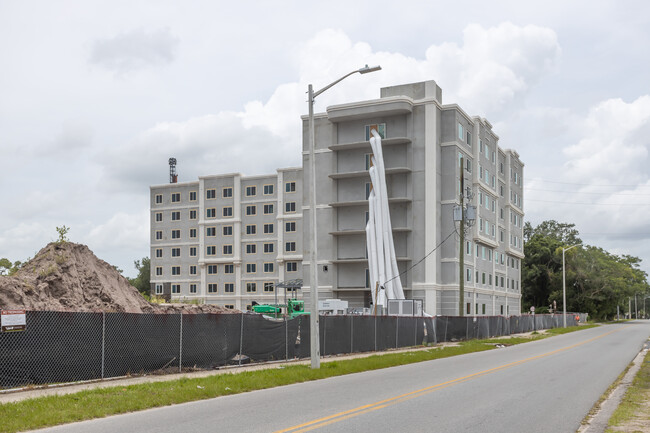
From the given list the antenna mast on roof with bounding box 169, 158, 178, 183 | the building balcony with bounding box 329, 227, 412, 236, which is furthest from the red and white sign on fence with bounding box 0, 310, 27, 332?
the antenna mast on roof with bounding box 169, 158, 178, 183

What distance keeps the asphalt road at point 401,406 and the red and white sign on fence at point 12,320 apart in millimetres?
4552

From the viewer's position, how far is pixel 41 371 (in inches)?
607

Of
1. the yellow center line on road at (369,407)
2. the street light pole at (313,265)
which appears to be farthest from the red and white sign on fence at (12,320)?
the street light pole at (313,265)

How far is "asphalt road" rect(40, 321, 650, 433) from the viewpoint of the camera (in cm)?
1076

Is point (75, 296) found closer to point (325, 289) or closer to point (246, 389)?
point (246, 389)

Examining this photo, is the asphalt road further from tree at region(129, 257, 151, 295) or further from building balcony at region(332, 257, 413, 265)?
tree at region(129, 257, 151, 295)

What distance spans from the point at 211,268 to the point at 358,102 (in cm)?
4073

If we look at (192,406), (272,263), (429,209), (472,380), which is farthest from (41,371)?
(272,263)

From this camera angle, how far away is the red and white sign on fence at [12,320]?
48.2 feet

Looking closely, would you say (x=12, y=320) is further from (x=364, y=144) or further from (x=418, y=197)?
(x=364, y=144)

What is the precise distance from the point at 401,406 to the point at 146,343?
27.3 feet

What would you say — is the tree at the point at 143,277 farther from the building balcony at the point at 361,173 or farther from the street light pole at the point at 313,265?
the street light pole at the point at 313,265

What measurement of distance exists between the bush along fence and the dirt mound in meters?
3.50

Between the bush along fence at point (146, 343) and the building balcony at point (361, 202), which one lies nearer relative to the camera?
the bush along fence at point (146, 343)
